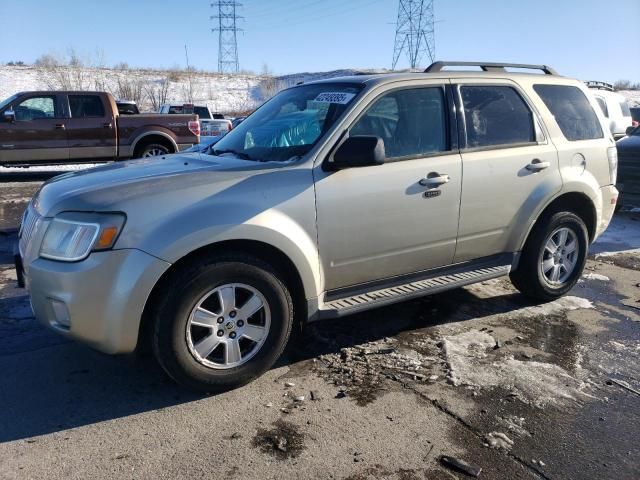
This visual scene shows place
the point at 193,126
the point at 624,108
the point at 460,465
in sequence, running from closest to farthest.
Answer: the point at 460,465, the point at 193,126, the point at 624,108

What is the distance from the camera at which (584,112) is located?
498 cm

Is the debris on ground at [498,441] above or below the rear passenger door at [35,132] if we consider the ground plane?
below

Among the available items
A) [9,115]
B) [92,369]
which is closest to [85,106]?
[9,115]

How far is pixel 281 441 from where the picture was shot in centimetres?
288

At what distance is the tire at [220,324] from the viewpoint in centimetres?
308

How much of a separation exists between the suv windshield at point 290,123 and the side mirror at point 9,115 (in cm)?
934

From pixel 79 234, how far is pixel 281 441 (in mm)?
1548

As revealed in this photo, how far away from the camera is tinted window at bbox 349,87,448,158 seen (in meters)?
3.84

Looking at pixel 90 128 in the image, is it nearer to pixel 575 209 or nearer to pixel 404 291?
pixel 404 291

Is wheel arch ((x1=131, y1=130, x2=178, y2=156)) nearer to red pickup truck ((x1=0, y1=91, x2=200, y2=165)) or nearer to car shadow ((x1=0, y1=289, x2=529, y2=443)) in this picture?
red pickup truck ((x1=0, y1=91, x2=200, y2=165))

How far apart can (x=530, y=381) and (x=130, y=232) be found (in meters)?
2.63

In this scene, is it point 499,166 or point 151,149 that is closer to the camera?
point 499,166

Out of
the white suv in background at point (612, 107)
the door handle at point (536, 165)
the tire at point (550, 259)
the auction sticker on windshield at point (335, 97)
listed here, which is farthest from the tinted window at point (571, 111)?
the white suv in background at point (612, 107)

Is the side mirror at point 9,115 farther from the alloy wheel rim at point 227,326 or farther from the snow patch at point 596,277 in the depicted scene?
the snow patch at point 596,277
